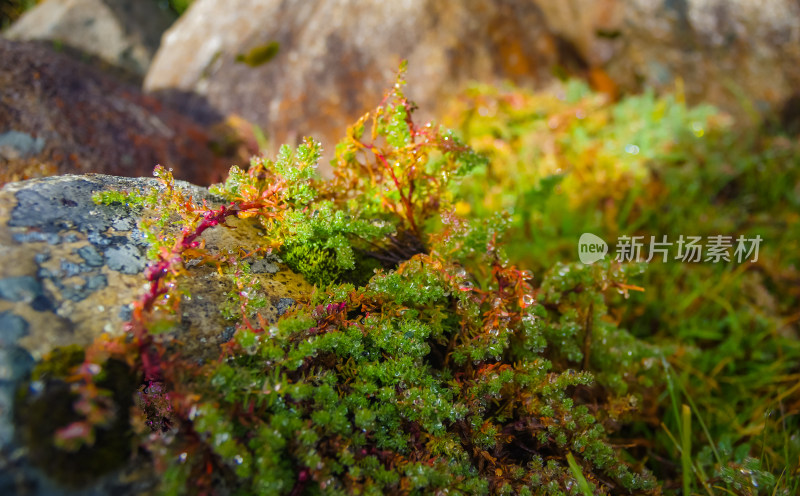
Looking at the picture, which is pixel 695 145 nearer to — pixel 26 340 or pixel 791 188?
pixel 791 188

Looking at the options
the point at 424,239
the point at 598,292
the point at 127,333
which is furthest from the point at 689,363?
the point at 127,333

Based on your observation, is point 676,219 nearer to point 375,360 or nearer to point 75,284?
point 375,360

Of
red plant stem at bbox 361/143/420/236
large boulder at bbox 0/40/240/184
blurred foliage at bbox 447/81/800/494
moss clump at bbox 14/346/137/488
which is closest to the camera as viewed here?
moss clump at bbox 14/346/137/488

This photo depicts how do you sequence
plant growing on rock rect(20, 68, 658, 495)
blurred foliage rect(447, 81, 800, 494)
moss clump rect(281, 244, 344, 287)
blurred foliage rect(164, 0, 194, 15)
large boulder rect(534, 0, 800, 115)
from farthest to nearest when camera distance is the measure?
1. blurred foliage rect(164, 0, 194, 15)
2. large boulder rect(534, 0, 800, 115)
3. blurred foliage rect(447, 81, 800, 494)
4. moss clump rect(281, 244, 344, 287)
5. plant growing on rock rect(20, 68, 658, 495)
